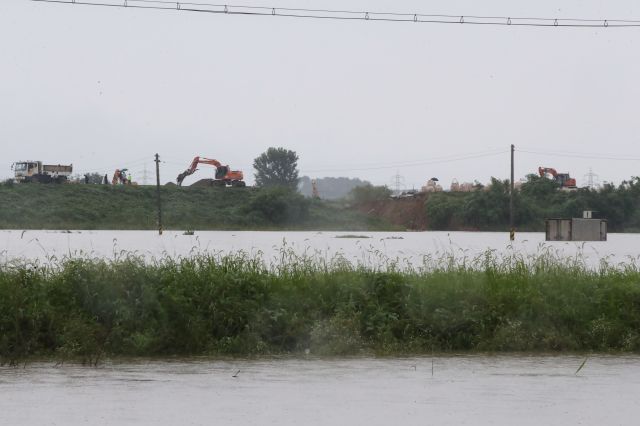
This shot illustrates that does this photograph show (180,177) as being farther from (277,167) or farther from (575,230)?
→ (575,230)

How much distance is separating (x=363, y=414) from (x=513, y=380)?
2.94 m

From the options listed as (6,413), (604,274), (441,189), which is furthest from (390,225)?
(6,413)

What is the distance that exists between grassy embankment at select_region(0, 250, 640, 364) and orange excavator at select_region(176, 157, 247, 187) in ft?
345

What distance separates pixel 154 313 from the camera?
14477 millimetres

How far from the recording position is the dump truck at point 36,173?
110 metres

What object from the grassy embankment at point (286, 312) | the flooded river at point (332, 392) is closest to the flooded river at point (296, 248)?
the grassy embankment at point (286, 312)

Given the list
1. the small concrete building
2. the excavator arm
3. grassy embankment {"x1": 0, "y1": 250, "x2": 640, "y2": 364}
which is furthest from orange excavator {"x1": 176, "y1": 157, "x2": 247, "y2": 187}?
grassy embankment {"x1": 0, "y1": 250, "x2": 640, "y2": 364}

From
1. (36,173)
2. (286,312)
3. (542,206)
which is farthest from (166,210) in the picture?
(286,312)

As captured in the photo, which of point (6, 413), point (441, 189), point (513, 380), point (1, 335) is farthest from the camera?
point (441, 189)

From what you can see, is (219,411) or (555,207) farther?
(555,207)

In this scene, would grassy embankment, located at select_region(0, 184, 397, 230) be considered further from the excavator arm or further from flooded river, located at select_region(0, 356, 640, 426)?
flooded river, located at select_region(0, 356, 640, 426)

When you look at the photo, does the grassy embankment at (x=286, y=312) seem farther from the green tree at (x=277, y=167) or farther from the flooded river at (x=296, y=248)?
the green tree at (x=277, y=167)

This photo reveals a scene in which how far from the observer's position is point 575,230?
78.0 m

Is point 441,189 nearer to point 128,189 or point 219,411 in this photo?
point 128,189
